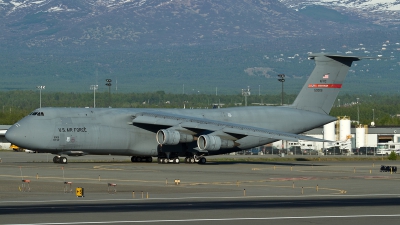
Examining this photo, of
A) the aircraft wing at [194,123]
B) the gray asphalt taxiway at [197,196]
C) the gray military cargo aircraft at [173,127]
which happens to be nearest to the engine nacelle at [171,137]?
the gray military cargo aircraft at [173,127]

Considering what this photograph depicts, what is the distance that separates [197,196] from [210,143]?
72.7ft

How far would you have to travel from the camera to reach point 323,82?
199 feet

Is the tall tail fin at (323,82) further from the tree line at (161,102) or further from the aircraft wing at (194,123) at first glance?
the tree line at (161,102)

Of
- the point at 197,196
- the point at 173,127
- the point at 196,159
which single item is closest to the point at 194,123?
the point at 173,127

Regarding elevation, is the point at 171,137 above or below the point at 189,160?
above

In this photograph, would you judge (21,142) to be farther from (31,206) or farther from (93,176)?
(31,206)

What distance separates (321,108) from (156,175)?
20.7m

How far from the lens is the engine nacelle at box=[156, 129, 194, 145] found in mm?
54094

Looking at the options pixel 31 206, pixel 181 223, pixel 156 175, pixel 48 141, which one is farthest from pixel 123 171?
pixel 181 223

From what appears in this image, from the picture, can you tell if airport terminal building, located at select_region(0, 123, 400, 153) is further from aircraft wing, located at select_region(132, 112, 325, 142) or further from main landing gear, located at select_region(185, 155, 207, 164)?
aircraft wing, located at select_region(132, 112, 325, 142)

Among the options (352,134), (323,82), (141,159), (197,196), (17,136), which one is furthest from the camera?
(352,134)

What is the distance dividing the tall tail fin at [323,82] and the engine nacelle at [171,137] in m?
10.1

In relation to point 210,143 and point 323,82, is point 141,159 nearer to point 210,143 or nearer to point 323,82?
point 210,143

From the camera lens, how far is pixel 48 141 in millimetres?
52156
